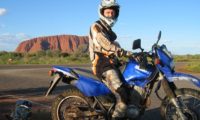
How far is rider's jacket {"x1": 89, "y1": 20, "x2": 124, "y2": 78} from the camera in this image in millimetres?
7411

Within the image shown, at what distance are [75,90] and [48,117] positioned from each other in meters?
1.46

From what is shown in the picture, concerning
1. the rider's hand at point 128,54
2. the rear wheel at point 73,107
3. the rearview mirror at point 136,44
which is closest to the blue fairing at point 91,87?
the rear wheel at point 73,107

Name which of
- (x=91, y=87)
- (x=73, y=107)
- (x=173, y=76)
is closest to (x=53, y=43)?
(x=73, y=107)

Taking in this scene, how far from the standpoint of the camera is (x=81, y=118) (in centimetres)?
770

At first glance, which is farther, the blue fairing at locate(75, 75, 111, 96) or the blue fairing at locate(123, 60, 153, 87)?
the blue fairing at locate(75, 75, 111, 96)

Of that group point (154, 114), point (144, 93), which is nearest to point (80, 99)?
point (144, 93)

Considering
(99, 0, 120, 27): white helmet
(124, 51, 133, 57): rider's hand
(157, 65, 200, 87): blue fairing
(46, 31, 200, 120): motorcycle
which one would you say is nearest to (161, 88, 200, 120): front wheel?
(46, 31, 200, 120): motorcycle

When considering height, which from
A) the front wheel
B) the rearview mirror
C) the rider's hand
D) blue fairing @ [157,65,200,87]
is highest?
the rearview mirror

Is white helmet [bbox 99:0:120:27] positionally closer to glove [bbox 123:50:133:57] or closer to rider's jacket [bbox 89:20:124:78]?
rider's jacket [bbox 89:20:124:78]

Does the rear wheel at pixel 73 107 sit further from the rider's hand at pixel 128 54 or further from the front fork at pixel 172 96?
the front fork at pixel 172 96

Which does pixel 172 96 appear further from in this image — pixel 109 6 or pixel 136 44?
pixel 109 6

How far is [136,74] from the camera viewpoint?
7.46 metres

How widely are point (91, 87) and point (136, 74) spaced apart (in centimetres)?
80

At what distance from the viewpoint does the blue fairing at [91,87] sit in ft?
24.8
